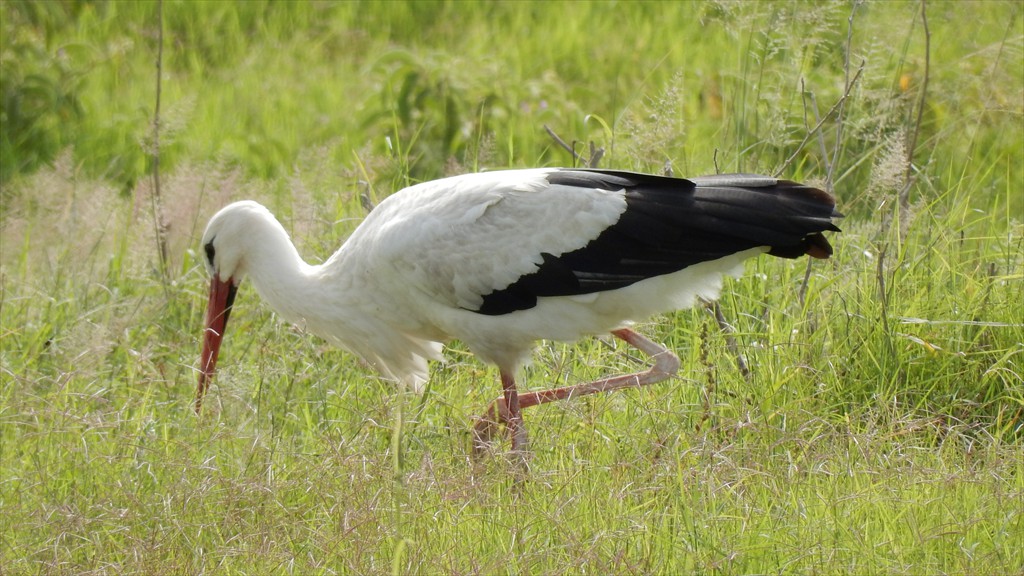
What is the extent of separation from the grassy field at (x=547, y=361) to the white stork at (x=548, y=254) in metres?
0.27

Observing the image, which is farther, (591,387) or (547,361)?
(547,361)

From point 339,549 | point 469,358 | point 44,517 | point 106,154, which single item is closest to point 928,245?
point 469,358

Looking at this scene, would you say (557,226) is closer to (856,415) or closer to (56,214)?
(856,415)

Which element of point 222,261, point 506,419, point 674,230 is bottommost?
point 506,419

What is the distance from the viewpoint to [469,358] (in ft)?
18.3

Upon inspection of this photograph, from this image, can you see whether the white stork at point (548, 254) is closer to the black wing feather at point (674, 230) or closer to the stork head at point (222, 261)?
the black wing feather at point (674, 230)

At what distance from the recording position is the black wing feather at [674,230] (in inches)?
172

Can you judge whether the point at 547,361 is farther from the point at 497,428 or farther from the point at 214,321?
the point at 214,321

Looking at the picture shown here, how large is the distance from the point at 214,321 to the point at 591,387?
5.07 feet

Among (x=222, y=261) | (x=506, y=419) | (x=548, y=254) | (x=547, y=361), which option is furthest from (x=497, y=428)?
(x=222, y=261)

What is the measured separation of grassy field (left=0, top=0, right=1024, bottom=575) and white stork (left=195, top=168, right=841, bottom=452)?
0.27 m

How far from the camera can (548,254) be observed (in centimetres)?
458

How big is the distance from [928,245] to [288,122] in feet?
14.6

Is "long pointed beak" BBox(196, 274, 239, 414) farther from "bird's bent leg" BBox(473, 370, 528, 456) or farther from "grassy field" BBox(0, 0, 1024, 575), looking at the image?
"bird's bent leg" BBox(473, 370, 528, 456)
